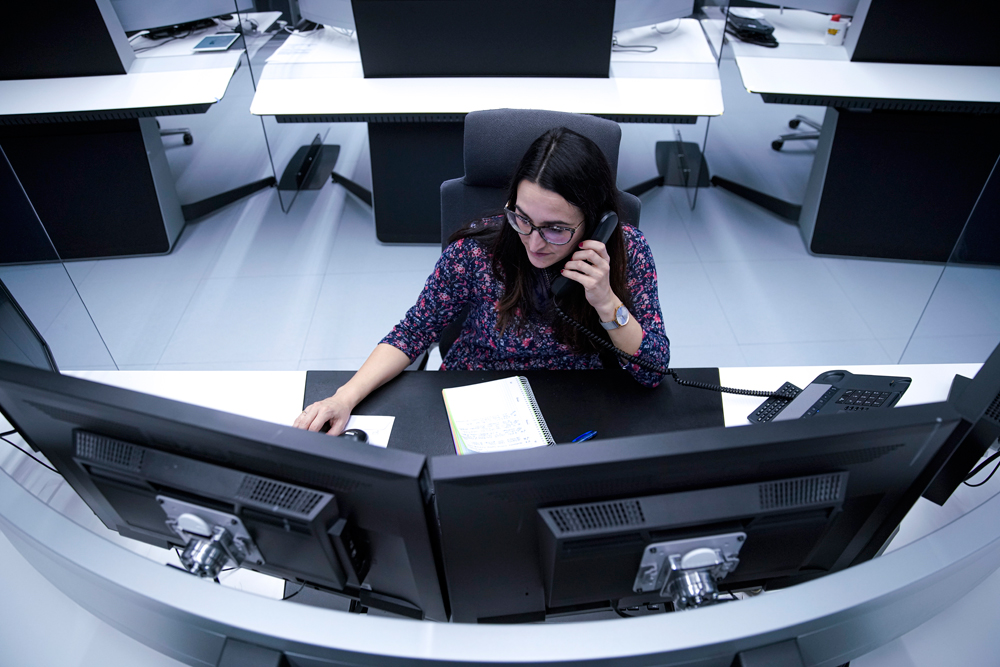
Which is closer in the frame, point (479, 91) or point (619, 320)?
point (619, 320)

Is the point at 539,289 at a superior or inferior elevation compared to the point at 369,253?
superior

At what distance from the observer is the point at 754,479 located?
0.72 meters

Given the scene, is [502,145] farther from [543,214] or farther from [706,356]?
[706,356]

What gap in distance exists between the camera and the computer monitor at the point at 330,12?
2.76 meters

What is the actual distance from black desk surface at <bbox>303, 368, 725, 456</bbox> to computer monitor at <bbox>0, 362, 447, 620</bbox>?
41cm

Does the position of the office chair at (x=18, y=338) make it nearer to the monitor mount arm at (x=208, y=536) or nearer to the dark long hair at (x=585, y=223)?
the monitor mount arm at (x=208, y=536)

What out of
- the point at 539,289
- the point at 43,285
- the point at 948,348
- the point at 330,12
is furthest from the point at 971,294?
the point at 43,285

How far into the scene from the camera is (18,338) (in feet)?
3.32

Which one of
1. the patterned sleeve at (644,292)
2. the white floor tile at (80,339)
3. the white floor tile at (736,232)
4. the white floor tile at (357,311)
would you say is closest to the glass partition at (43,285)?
the white floor tile at (80,339)

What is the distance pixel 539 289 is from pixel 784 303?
1.74 m

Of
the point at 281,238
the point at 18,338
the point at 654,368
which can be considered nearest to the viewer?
the point at 18,338

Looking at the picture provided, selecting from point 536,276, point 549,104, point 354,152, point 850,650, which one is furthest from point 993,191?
point 354,152

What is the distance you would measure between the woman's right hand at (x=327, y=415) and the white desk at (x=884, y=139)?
6.84 ft

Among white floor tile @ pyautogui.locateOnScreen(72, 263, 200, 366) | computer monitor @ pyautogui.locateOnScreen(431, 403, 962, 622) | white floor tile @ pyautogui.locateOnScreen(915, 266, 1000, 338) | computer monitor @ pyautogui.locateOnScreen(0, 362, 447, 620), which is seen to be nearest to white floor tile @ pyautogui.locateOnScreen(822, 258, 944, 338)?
white floor tile @ pyautogui.locateOnScreen(915, 266, 1000, 338)
